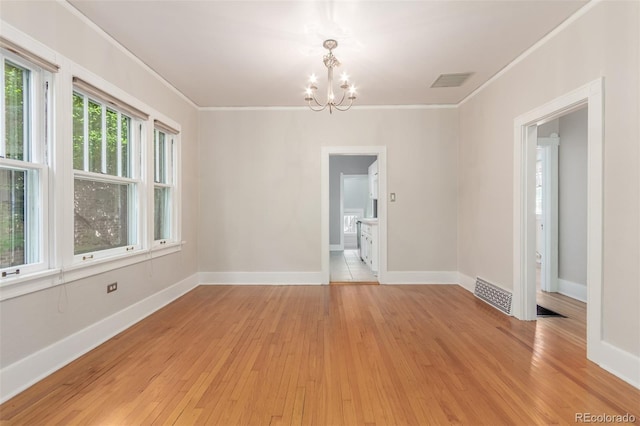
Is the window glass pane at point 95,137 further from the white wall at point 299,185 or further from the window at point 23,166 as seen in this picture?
the white wall at point 299,185

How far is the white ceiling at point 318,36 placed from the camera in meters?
2.40

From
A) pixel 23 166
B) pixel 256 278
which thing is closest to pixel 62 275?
pixel 23 166

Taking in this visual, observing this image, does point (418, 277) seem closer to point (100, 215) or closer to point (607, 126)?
point (607, 126)

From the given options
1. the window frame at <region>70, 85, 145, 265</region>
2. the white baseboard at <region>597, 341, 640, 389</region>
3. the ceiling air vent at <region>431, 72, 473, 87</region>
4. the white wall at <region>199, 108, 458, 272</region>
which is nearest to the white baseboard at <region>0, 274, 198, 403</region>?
the window frame at <region>70, 85, 145, 265</region>

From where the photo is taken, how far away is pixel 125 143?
316 cm

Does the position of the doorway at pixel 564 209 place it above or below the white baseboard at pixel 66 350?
above

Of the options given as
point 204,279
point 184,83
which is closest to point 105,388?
point 204,279

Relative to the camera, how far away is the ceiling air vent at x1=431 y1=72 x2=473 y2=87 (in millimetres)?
3655

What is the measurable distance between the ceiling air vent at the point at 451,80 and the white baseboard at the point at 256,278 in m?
3.16

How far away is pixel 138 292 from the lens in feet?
10.6

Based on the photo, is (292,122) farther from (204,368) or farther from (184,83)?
(204,368)

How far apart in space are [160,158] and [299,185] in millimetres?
1958

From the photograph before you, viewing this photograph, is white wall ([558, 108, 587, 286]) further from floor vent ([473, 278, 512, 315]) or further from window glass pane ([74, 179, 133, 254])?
window glass pane ([74, 179, 133, 254])
